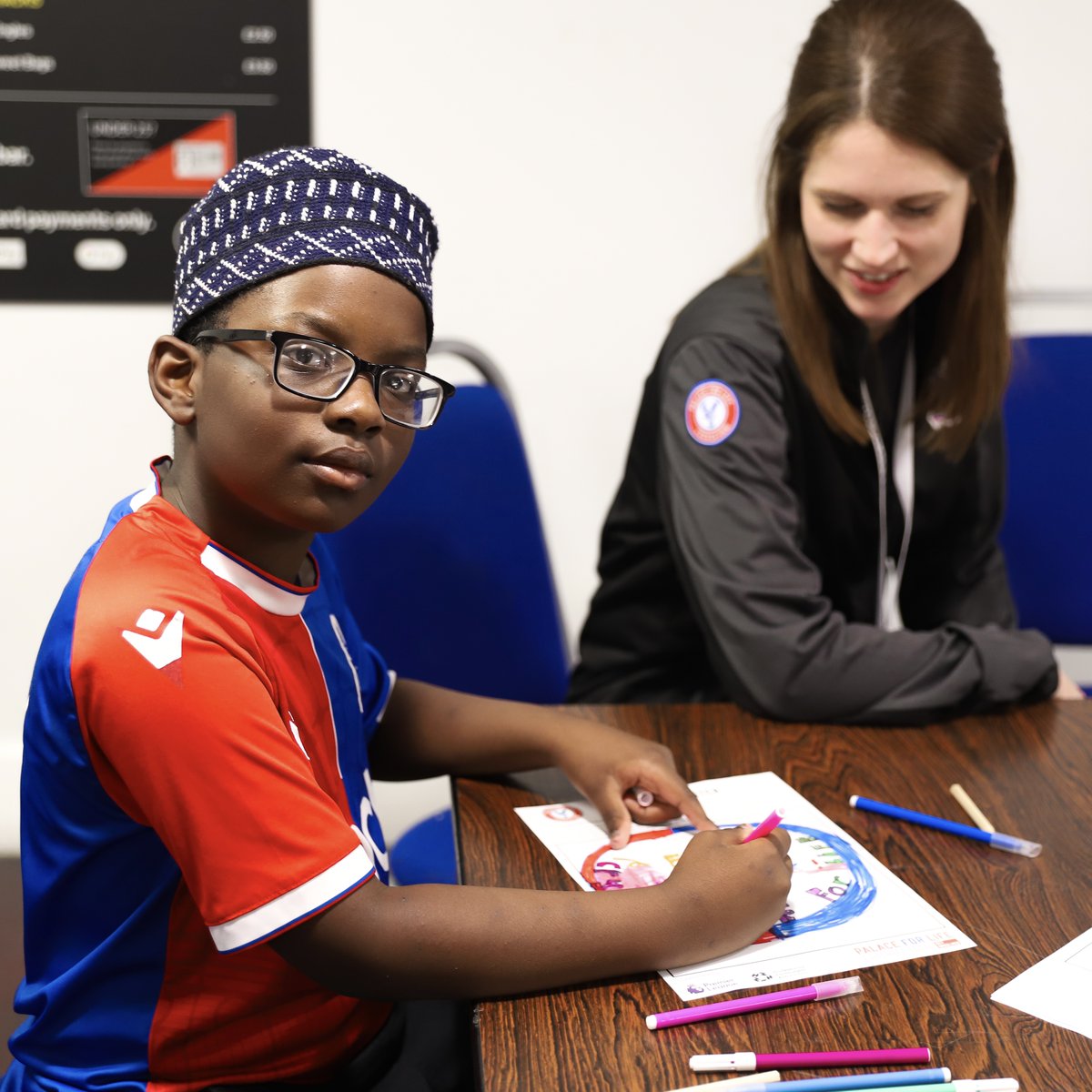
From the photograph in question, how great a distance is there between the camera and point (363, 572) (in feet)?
5.60

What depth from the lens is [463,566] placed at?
70.0 inches

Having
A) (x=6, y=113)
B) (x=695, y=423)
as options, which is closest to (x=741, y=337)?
(x=695, y=423)

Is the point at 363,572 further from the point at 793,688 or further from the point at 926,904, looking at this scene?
the point at 926,904

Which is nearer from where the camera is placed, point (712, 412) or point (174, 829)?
point (174, 829)

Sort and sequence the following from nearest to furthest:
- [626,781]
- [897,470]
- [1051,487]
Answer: [626,781] < [897,470] < [1051,487]

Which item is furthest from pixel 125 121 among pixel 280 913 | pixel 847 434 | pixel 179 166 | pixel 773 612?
pixel 280 913

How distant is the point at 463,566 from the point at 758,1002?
1.05 metres

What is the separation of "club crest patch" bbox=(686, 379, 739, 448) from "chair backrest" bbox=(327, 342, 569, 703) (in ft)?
1.21

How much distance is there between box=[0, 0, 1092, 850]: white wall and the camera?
7.48ft

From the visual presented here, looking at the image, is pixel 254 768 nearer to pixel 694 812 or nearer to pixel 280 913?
pixel 280 913

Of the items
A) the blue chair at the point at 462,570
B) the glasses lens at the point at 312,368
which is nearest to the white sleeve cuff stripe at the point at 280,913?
the glasses lens at the point at 312,368

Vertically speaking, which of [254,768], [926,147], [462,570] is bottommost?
[462,570]

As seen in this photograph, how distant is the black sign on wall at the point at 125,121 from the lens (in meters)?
2.24

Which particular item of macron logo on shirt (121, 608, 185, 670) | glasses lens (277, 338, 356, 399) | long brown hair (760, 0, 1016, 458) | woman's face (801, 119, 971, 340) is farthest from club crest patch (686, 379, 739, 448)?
macron logo on shirt (121, 608, 185, 670)
